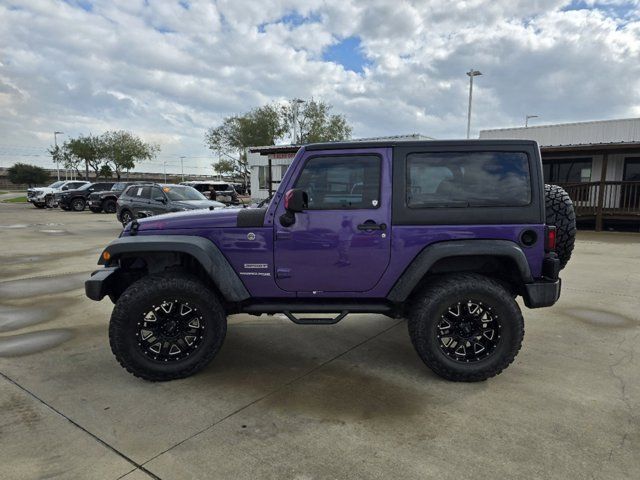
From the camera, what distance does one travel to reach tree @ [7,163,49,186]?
60.8 metres

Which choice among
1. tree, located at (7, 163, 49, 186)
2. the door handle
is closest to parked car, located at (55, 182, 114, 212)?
the door handle

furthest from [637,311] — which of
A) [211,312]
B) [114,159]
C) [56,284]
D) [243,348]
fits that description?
[114,159]

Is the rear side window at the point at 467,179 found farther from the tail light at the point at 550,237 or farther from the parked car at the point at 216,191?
the parked car at the point at 216,191

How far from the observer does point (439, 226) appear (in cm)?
329

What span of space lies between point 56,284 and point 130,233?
401cm

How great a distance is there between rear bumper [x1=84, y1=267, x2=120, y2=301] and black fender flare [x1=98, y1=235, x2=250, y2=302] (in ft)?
0.80

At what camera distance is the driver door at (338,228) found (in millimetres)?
3303

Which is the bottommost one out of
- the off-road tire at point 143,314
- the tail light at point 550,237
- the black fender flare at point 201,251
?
the off-road tire at point 143,314

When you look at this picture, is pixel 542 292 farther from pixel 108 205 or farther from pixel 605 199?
pixel 108 205

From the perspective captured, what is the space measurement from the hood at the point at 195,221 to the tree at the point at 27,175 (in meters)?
71.6

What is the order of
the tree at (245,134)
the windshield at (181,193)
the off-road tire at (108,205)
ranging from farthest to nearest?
1. the tree at (245,134)
2. the off-road tire at (108,205)
3. the windshield at (181,193)

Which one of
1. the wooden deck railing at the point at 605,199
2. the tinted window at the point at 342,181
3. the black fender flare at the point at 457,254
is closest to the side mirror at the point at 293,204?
the tinted window at the point at 342,181

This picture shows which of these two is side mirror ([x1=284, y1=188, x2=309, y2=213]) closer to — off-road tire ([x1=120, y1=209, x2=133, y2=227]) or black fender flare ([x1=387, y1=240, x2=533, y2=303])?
black fender flare ([x1=387, y1=240, x2=533, y2=303])

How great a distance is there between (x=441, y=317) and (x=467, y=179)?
3.79ft
